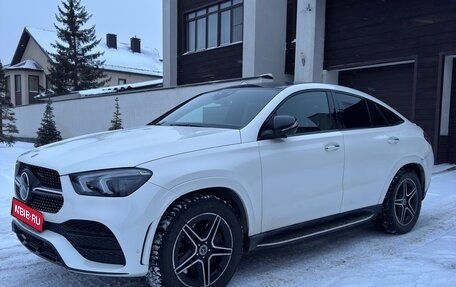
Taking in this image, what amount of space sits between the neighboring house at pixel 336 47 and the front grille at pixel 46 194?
8.41 meters

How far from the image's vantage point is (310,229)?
4059 mm

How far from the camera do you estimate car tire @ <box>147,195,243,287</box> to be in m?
3.04

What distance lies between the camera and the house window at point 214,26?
16528mm

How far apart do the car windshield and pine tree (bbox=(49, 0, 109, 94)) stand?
1325 inches

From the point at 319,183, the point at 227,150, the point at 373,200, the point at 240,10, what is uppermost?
the point at 240,10

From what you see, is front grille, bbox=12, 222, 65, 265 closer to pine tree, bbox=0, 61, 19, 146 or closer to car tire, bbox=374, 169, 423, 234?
car tire, bbox=374, 169, 423, 234

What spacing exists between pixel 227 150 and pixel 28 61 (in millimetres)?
41536

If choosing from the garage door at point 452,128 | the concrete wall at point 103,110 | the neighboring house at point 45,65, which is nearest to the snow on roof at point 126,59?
the neighboring house at point 45,65

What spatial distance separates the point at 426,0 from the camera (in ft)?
35.7

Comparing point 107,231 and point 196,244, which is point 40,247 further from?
point 196,244

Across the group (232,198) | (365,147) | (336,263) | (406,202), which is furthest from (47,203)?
(406,202)

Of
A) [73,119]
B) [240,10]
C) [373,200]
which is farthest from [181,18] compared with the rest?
[373,200]

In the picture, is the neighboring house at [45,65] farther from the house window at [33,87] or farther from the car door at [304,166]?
the car door at [304,166]

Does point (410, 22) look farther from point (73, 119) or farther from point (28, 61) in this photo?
point (28, 61)
